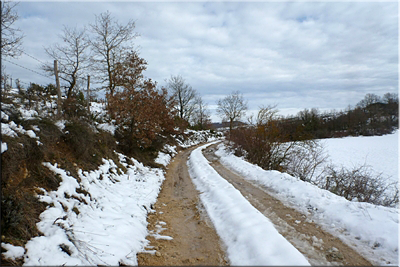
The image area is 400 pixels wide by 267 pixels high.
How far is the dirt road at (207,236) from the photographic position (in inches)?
151

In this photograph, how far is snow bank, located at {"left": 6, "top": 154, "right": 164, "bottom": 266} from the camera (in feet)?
11.5

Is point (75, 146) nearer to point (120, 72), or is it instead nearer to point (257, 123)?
point (120, 72)

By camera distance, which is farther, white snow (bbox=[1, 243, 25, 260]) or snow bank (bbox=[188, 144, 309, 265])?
snow bank (bbox=[188, 144, 309, 265])

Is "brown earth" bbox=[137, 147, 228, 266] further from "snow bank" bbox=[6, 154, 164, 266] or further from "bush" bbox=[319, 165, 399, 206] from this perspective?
"bush" bbox=[319, 165, 399, 206]

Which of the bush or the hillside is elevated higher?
the hillside

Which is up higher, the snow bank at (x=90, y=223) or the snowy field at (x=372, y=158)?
the snow bank at (x=90, y=223)

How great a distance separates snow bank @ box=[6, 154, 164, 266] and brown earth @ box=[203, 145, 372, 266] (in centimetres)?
308

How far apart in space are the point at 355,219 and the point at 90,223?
582 cm

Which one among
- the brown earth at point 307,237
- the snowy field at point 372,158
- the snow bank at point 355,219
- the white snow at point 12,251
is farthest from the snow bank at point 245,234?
the snowy field at point 372,158

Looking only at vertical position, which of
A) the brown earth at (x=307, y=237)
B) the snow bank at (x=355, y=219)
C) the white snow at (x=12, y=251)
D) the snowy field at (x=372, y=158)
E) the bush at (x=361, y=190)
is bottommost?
the snowy field at (x=372, y=158)

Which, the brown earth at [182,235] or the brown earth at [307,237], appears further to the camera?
the brown earth at [182,235]

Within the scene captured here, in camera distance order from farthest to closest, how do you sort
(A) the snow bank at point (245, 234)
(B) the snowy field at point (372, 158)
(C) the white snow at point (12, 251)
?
(B) the snowy field at point (372, 158), (A) the snow bank at point (245, 234), (C) the white snow at point (12, 251)

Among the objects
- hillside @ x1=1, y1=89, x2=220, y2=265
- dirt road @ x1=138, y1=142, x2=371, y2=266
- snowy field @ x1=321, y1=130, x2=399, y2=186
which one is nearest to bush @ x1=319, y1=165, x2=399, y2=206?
snowy field @ x1=321, y1=130, x2=399, y2=186

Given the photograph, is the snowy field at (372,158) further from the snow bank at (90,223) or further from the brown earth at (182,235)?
the snow bank at (90,223)
